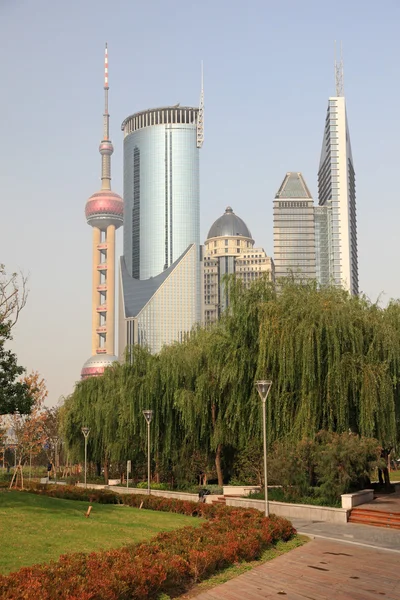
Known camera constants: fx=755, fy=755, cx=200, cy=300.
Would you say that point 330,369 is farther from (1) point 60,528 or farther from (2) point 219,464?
(1) point 60,528

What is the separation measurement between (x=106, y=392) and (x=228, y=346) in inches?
835

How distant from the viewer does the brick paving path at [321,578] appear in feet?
41.0

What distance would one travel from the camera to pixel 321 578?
14008mm

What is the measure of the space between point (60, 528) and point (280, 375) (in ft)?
41.5

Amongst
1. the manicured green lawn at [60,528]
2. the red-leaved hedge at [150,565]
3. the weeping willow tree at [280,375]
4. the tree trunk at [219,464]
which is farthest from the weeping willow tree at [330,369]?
the red-leaved hedge at [150,565]

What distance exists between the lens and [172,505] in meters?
28.2

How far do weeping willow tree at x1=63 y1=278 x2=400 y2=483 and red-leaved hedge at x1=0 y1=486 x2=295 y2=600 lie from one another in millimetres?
9791

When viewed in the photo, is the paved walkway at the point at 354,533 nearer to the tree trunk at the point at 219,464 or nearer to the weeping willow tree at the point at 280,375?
the weeping willow tree at the point at 280,375

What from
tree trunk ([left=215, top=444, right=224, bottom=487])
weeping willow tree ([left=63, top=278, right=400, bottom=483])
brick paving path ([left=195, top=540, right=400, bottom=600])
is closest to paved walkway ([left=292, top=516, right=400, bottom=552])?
brick paving path ([left=195, top=540, right=400, bottom=600])

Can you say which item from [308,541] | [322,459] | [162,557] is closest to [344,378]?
[322,459]

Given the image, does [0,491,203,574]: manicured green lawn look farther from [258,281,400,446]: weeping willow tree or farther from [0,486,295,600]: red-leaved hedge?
[258,281,400,446]: weeping willow tree

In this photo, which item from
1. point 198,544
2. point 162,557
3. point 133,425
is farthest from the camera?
point 133,425

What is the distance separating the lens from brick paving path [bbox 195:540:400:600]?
12508 millimetres

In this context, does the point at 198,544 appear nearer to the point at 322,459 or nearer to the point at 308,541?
the point at 308,541
